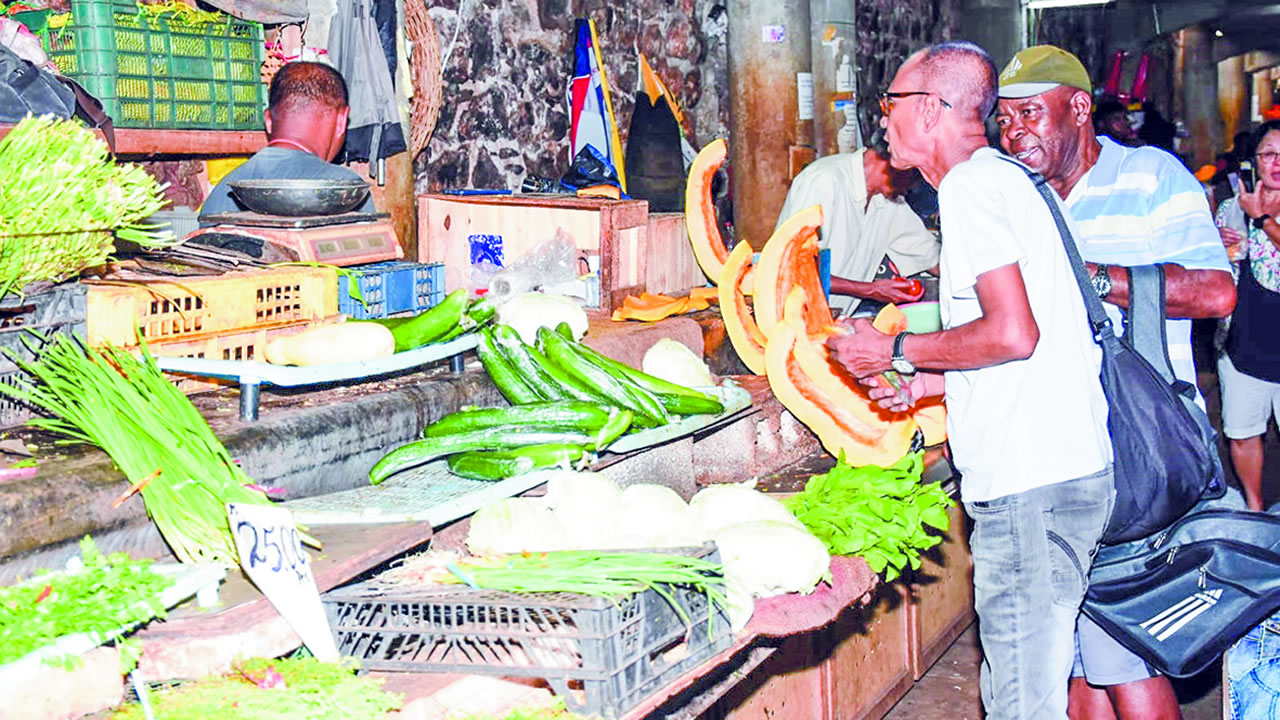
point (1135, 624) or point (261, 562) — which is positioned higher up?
point (261, 562)

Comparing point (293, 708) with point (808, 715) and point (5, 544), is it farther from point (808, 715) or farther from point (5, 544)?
point (808, 715)

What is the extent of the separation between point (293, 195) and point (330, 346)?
31.8 inches

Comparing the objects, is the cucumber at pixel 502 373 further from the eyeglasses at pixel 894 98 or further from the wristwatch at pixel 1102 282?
the wristwatch at pixel 1102 282

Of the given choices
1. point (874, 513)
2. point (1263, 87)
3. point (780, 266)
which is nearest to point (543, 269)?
point (780, 266)

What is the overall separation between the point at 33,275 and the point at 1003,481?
2.31 metres

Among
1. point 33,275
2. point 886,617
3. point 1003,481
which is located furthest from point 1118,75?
point 33,275

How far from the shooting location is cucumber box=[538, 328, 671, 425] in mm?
3662

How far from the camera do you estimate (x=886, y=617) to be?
191 inches

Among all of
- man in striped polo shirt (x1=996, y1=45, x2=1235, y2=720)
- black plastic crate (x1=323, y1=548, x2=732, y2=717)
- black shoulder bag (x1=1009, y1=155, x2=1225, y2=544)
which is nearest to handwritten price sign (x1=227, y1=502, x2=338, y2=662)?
black plastic crate (x1=323, y1=548, x2=732, y2=717)

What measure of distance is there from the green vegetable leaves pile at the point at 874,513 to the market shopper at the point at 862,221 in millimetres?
2270

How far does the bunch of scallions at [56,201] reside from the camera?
2.69 m

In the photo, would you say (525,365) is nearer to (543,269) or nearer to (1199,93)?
(543,269)

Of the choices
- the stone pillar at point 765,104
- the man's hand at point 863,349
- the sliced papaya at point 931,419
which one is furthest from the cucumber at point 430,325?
the stone pillar at point 765,104

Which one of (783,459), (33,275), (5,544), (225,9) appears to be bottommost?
(783,459)
